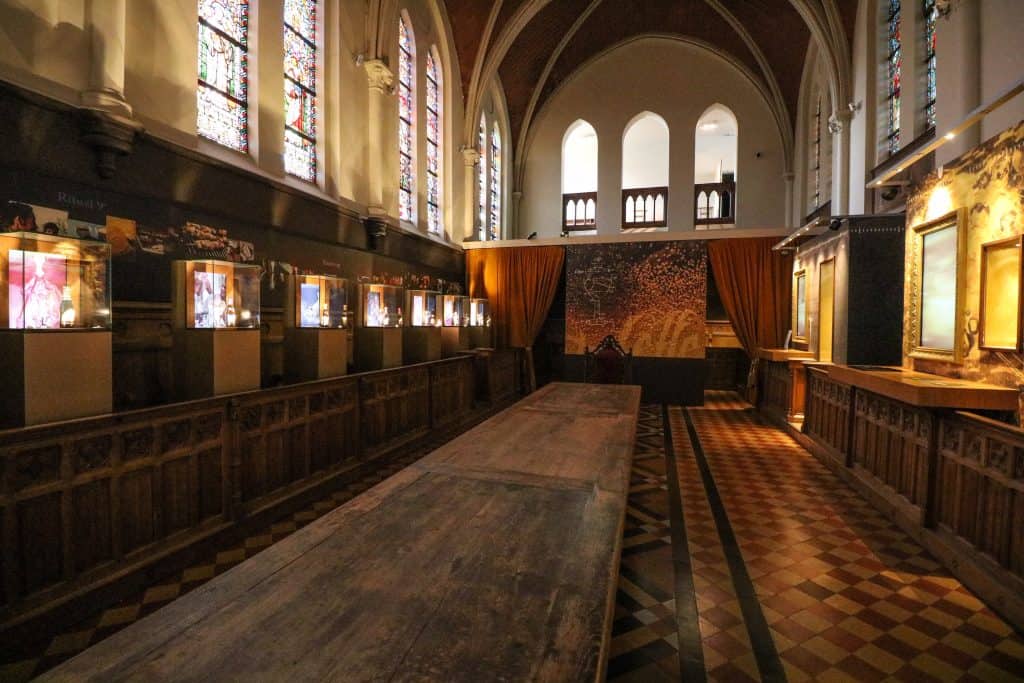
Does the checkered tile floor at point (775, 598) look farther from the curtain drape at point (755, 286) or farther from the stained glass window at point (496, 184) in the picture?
the stained glass window at point (496, 184)

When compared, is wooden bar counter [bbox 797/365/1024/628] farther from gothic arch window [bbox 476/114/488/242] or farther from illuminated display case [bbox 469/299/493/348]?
gothic arch window [bbox 476/114/488/242]

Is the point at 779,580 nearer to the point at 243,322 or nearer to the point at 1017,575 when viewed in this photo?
the point at 1017,575

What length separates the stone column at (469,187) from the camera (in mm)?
10609

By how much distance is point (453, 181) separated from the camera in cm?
1032

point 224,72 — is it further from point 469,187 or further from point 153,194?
point 469,187

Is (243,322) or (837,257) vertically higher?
(837,257)

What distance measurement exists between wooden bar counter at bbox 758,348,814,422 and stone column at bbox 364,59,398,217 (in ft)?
21.1

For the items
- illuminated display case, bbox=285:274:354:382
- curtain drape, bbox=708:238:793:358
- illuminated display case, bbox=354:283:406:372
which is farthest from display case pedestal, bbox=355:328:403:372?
curtain drape, bbox=708:238:793:358

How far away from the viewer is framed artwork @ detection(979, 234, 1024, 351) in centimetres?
384

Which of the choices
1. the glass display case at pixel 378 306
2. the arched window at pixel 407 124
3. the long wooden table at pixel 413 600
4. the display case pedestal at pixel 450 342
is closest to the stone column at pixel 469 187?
the arched window at pixel 407 124

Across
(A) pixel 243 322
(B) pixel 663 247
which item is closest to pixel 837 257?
(B) pixel 663 247

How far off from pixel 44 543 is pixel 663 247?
9740mm

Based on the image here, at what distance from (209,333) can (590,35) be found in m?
13.1

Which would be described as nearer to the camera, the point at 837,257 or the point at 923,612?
the point at 923,612
